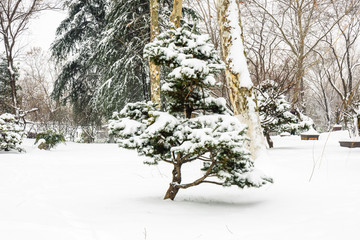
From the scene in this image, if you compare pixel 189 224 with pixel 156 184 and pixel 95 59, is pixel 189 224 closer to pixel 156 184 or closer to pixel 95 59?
pixel 156 184

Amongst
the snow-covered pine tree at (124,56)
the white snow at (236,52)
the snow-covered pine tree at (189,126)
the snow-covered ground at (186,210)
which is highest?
the snow-covered pine tree at (124,56)

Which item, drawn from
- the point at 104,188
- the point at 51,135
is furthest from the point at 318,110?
the point at 104,188

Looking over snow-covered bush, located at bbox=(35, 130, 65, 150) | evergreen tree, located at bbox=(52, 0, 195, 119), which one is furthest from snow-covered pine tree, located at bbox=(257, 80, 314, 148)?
snow-covered bush, located at bbox=(35, 130, 65, 150)

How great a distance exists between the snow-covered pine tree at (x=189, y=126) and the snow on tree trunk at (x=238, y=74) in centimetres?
117

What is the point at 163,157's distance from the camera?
8.89 feet

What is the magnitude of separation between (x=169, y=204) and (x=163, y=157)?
492 mm

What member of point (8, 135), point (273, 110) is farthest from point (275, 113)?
point (8, 135)

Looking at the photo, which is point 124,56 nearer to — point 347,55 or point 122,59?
point 122,59

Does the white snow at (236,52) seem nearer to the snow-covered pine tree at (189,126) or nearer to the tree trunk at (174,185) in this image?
the snow-covered pine tree at (189,126)

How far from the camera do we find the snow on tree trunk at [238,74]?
4012 millimetres

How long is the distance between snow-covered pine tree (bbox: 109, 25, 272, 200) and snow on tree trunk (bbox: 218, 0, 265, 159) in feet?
3.84

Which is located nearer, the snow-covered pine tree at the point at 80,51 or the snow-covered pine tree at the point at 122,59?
the snow-covered pine tree at the point at 122,59

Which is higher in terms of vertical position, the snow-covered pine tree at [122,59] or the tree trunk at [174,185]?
the snow-covered pine tree at [122,59]

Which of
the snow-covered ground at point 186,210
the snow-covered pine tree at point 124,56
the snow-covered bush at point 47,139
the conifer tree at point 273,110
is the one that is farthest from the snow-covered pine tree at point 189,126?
the snow-covered bush at point 47,139
